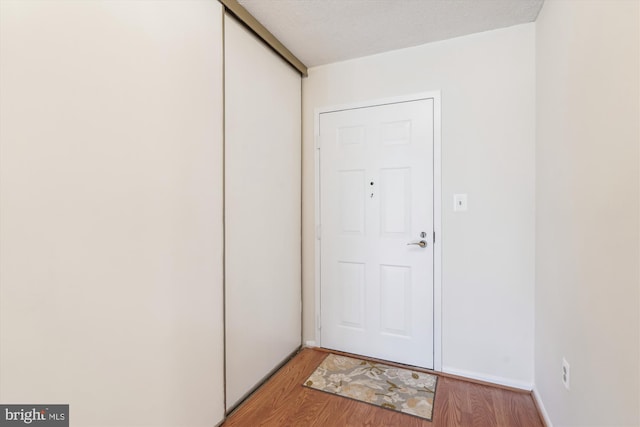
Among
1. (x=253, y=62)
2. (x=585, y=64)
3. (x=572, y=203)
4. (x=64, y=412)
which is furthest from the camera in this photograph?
(x=253, y=62)

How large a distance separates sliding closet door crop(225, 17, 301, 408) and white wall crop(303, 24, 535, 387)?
982mm

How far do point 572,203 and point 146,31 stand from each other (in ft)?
6.60

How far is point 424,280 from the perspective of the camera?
87.5 inches

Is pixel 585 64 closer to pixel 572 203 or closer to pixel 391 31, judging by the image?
pixel 572 203

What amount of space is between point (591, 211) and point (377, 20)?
5.35ft

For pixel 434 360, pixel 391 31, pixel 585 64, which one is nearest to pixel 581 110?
pixel 585 64

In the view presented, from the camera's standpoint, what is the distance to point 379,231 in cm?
237

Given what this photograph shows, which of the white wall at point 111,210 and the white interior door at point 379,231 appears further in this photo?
the white interior door at point 379,231

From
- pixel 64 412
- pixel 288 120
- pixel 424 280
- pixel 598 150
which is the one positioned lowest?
pixel 64 412

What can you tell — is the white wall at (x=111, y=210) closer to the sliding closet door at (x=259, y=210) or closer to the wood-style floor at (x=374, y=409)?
the sliding closet door at (x=259, y=210)
